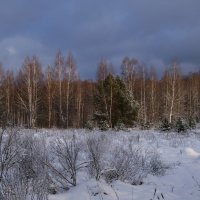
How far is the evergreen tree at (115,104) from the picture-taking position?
2845 cm

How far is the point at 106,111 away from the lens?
29.5 meters

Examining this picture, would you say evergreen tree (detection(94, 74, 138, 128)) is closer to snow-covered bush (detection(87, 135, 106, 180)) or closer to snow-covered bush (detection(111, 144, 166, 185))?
snow-covered bush (detection(111, 144, 166, 185))

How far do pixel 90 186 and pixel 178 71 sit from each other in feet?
118

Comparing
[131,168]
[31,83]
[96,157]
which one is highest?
[31,83]

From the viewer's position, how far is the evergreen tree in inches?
1120

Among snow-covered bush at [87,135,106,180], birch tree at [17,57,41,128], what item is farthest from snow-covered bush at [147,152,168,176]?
birch tree at [17,57,41,128]

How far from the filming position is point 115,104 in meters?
29.3

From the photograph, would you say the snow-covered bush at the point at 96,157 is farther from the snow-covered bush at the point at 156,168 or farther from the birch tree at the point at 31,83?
the birch tree at the point at 31,83

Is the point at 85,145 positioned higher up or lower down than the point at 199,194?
higher up

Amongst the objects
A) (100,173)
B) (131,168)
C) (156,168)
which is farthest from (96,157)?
(156,168)

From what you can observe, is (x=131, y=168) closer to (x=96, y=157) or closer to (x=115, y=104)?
(x=96, y=157)

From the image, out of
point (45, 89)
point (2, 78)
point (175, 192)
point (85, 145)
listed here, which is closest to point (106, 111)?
point (45, 89)

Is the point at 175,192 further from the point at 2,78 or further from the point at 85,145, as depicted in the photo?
the point at 2,78

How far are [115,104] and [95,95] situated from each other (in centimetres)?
236
